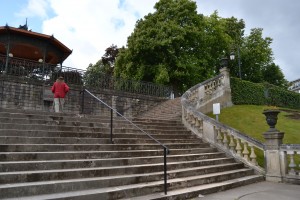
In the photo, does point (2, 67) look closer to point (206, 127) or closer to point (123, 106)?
point (123, 106)

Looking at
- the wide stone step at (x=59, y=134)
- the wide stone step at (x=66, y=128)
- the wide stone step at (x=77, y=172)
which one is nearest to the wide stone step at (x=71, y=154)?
the wide stone step at (x=77, y=172)

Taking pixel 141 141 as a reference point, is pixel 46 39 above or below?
above

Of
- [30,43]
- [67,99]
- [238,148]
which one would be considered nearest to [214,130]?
[238,148]

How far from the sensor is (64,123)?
26.3 ft

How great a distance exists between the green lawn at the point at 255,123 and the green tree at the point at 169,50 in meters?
8.14

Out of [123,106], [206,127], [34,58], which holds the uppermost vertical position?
[34,58]

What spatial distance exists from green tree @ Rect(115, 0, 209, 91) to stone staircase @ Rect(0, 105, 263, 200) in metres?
13.9

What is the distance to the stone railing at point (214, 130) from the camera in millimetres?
8719

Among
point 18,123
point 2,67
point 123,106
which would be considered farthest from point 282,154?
point 2,67

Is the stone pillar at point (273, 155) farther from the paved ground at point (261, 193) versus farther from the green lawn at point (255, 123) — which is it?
the green lawn at point (255, 123)

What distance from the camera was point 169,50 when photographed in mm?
23391

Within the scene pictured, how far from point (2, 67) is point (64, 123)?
8.51m

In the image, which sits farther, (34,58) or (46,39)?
(34,58)

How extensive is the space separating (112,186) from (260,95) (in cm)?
1629
